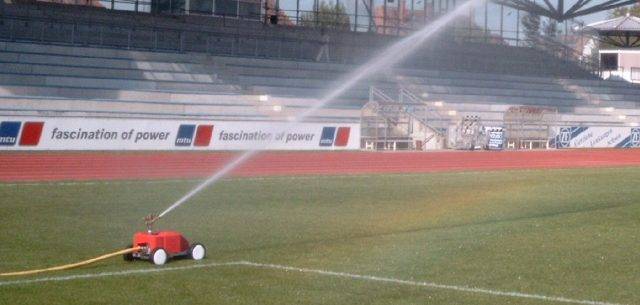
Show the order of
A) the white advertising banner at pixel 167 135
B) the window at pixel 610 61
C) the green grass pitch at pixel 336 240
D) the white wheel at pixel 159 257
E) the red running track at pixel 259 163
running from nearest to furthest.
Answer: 1. the green grass pitch at pixel 336 240
2. the white wheel at pixel 159 257
3. the red running track at pixel 259 163
4. the white advertising banner at pixel 167 135
5. the window at pixel 610 61

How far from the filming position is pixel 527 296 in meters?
8.86

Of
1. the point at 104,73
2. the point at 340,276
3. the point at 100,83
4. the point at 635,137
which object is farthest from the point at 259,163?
the point at 635,137

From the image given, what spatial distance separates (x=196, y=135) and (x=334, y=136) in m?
6.41

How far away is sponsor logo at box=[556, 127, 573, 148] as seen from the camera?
5081 centimetres

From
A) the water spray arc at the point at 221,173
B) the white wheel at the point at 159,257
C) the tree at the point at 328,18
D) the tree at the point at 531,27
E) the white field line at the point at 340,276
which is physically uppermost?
the tree at the point at 531,27

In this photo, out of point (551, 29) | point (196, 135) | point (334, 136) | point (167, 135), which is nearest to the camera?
point (167, 135)

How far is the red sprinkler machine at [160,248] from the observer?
10.3 metres

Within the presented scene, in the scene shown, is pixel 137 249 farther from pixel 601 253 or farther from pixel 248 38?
pixel 248 38

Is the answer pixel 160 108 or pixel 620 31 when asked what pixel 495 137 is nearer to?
pixel 160 108

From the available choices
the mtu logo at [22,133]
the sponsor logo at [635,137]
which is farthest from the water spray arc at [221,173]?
the sponsor logo at [635,137]

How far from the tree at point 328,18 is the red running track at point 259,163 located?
13.2 meters

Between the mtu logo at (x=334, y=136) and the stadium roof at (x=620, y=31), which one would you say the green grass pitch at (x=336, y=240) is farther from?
the stadium roof at (x=620, y=31)

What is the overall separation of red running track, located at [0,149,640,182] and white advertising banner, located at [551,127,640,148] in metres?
9.49

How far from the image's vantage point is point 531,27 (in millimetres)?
62844
